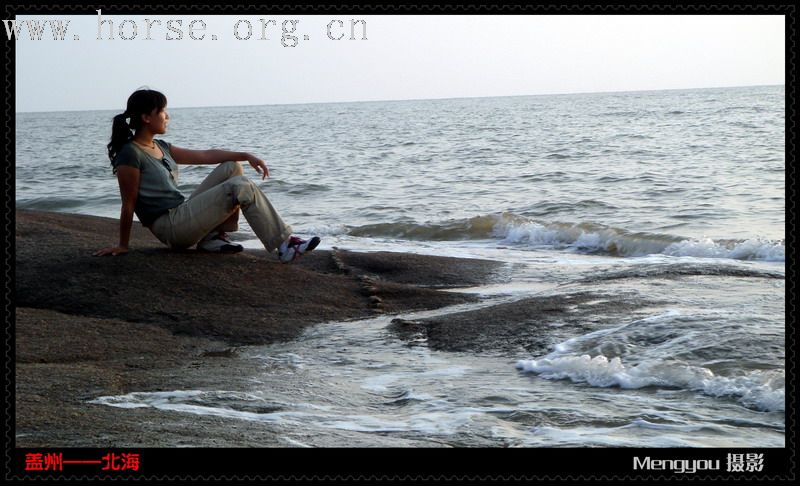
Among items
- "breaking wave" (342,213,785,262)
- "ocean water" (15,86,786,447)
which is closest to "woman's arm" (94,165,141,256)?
"ocean water" (15,86,786,447)

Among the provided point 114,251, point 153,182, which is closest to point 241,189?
point 153,182

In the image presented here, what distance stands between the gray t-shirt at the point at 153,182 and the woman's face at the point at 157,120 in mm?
171

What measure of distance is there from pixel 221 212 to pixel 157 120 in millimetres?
731

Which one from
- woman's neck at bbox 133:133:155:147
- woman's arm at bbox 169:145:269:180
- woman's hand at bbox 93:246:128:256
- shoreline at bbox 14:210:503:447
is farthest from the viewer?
woman's arm at bbox 169:145:269:180

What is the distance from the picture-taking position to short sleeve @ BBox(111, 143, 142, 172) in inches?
237

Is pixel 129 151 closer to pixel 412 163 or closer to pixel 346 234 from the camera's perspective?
pixel 346 234

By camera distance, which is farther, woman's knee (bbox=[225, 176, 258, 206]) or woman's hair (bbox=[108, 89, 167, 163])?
woman's knee (bbox=[225, 176, 258, 206])

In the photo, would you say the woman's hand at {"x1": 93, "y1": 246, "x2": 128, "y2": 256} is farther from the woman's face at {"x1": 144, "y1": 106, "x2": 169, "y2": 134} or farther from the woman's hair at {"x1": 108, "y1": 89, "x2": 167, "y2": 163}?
the woman's face at {"x1": 144, "y1": 106, "x2": 169, "y2": 134}

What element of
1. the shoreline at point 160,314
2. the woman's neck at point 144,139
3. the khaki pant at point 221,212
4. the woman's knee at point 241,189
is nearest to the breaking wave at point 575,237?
the shoreline at point 160,314

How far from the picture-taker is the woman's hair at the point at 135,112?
6.00m

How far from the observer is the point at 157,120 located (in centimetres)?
602

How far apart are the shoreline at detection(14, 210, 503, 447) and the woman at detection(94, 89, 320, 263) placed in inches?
7.2

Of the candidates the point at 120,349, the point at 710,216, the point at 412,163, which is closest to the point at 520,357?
the point at 120,349

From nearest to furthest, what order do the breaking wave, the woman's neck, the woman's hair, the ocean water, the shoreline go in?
the shoreline < the ocean water < the woman's hair < the woman's neck < the breaking wave
